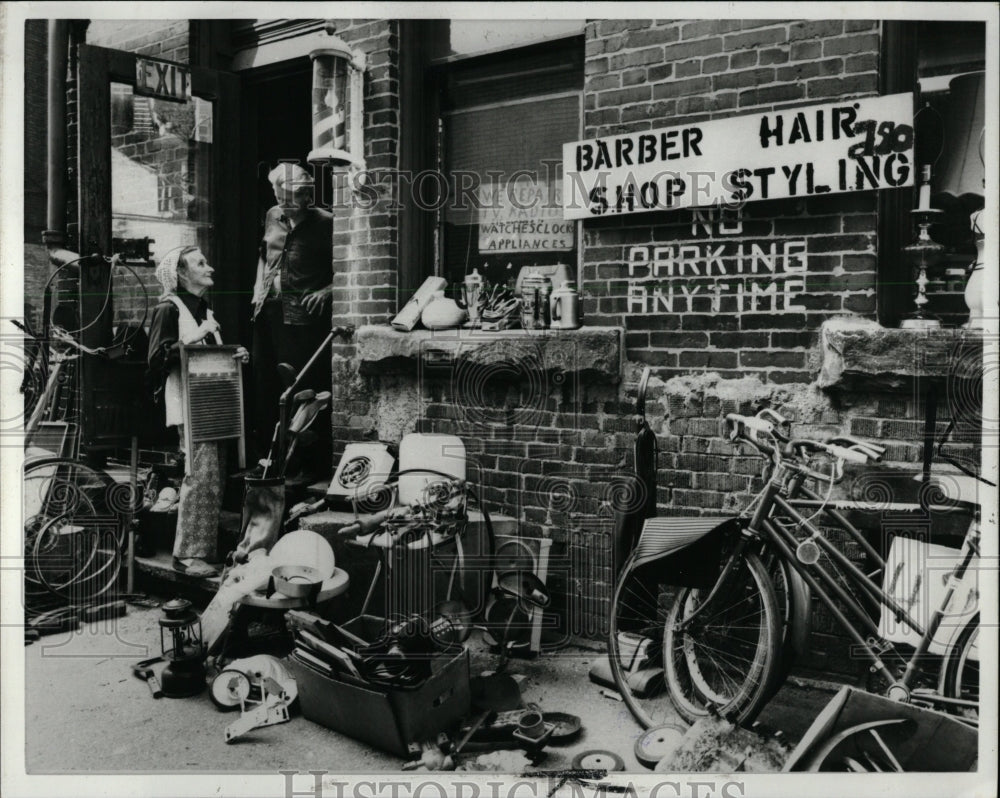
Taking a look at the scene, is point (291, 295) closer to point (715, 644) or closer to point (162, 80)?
point (162, 80)

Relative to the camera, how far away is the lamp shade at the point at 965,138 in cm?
332

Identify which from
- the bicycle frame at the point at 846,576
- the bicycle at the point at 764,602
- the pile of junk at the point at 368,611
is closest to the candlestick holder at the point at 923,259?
the bicycle at the point at 764,602

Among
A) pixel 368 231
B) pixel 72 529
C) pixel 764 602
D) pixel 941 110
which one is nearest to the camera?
pixel 764 602

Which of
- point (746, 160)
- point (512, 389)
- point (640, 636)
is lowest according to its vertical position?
point (640, 636)

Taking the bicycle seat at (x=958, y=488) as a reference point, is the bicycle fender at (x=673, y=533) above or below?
below

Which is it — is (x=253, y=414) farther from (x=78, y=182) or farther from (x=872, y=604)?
(x=872, y=604)

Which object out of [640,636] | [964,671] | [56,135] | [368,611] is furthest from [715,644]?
[56,135]

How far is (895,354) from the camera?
3260mm

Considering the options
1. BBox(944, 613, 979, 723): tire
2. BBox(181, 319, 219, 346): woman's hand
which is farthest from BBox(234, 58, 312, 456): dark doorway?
BBox(944, 613, 979, 723): tire

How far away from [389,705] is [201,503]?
1.73m

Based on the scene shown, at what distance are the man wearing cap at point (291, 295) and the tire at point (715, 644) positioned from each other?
7.14ft

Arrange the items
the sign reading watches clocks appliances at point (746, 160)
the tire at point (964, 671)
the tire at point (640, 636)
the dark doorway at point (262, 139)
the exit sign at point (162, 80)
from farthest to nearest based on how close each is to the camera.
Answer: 1. the dark doorway at point (262, 139)
2. the exit sign at point (162, 80)
3. the tire at point (640, 636)
4. the sign reading watches clocks appliances at point (746, 160)
5. the tire at point (964, 671)

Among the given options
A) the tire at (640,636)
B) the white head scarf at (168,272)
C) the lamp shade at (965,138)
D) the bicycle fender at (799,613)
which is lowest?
the tire at (640,636)

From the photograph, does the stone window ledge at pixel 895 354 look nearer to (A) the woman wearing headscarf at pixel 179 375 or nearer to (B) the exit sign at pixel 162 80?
(A) the woman wearing headscarf at pixel 179 375
